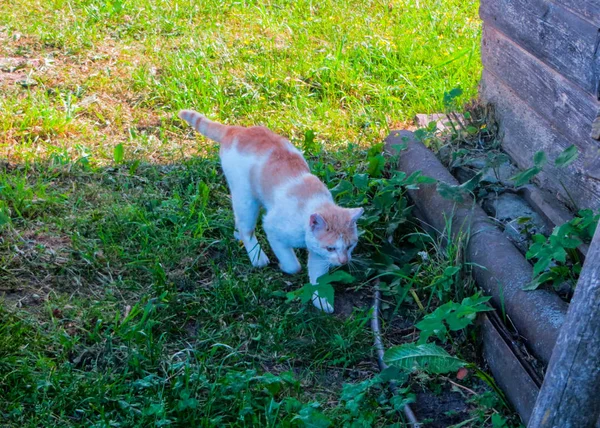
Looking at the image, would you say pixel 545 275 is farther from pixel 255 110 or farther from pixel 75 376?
pixel 255 110

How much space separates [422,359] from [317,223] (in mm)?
801

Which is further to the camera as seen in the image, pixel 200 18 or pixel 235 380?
pixel 200 18

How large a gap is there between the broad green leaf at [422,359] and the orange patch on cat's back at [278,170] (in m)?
1.11

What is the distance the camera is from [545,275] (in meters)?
3.12

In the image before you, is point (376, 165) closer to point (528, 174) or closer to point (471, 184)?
point (471, 184)

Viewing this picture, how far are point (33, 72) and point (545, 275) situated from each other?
4548 mm

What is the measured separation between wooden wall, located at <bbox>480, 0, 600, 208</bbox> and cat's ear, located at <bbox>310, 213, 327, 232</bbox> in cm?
125

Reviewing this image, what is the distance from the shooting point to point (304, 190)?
3629mm

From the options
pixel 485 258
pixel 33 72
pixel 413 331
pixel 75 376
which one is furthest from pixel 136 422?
pixel 33 72

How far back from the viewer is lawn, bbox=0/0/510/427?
2.98 m

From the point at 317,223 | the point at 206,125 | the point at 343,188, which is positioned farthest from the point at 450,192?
the point at 206,125

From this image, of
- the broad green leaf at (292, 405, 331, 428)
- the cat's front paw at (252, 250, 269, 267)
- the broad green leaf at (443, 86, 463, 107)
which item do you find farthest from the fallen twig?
the broad green leaf at (443, 86, 463, 107)

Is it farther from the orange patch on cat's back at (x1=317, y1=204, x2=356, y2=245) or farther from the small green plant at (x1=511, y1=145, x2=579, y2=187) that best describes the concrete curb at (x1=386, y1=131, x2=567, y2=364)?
the orange patch on cat's back at (x1=317, y1=204, x2=356, y2=245)

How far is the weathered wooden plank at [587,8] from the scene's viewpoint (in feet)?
11.3
